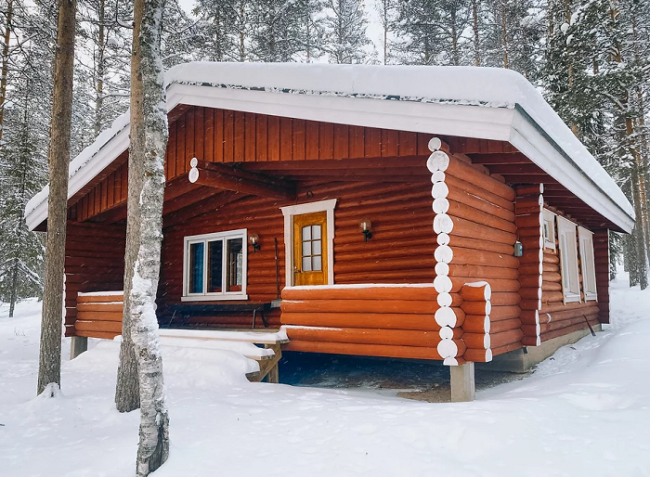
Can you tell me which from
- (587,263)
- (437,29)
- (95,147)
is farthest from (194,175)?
(437,29)

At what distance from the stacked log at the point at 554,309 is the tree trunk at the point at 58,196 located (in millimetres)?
6109

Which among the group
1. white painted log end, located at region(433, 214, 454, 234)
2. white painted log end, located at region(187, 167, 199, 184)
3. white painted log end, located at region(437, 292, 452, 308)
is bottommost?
white painted log end, located at region(437, 292, 452, 308)

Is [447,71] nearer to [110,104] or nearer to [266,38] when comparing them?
[266,38]

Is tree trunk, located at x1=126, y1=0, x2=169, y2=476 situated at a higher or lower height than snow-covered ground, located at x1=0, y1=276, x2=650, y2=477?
higher

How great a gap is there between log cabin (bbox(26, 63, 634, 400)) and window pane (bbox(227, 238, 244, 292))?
0.03 metres

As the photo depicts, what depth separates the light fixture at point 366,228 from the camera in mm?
7845

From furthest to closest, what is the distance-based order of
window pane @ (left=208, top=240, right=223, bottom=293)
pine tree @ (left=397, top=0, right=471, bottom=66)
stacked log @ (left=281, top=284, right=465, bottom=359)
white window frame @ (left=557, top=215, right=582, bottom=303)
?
pine tree @ (left=397, top=0, right=471, bottom=66) < window pane @ (left=208, top=240, right=223, bottom=293) < white window frame @ (left=557, top=215, right=582, bottom=303) < stacked log @ (left=281, top=284, right=465, bottom=359)

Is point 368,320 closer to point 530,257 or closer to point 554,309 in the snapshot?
Answer: point 530,257

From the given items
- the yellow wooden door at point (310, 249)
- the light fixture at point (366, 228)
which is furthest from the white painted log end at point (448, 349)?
the yellow wooden door at point (310, 249)

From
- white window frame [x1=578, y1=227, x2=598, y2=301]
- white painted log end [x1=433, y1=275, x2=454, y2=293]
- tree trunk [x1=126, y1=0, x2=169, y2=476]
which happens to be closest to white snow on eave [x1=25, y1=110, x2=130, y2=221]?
tree trunk [x1=126, y1=0, x2=169, y2=476]

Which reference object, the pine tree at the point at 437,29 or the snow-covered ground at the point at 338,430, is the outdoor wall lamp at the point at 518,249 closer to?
the snow-covered ground at the point at 338,430

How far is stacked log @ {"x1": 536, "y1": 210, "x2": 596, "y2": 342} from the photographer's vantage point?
7.94 meters

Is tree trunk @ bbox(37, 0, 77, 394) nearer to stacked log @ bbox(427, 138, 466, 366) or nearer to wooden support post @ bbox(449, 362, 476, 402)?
stacked log @ bbox(427, 138, 466, 366)

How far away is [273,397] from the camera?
5.22 metres
